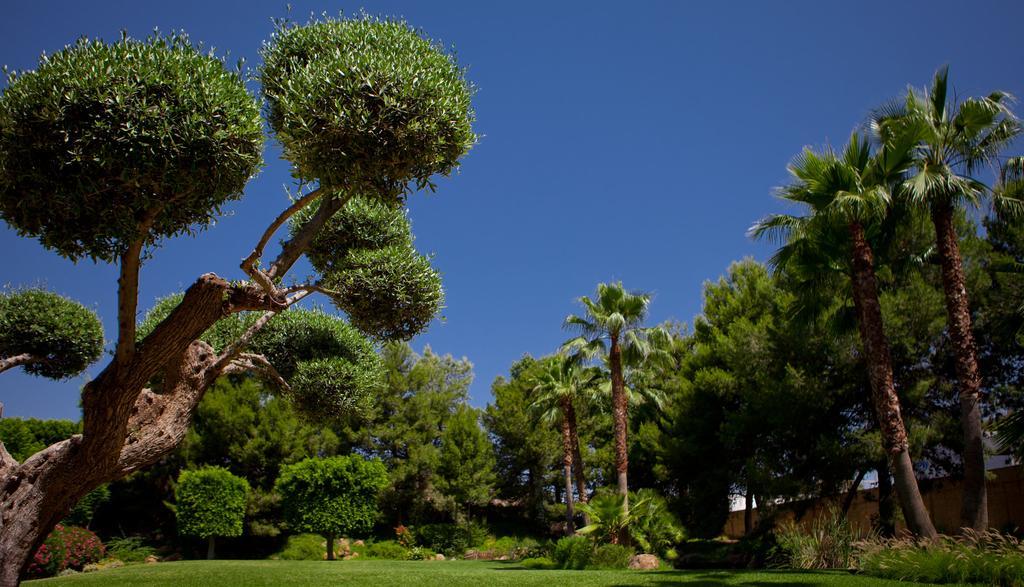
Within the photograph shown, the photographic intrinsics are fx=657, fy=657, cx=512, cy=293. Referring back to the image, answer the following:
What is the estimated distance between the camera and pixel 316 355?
1429 centimetres

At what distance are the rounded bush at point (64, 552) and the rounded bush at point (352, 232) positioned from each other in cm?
1048

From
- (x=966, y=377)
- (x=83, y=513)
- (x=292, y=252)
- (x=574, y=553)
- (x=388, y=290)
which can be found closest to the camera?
(x=292, y=252)

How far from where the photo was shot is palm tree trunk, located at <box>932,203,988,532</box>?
43.8 feet

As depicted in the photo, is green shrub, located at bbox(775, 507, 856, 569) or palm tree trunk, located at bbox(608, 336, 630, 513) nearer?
green shrub, located at bbox(775, 507, 856, 569)

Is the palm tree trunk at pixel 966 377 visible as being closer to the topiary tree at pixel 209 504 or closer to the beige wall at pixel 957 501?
the beige wall at pixel 957 501

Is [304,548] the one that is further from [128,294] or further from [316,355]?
[128,294]

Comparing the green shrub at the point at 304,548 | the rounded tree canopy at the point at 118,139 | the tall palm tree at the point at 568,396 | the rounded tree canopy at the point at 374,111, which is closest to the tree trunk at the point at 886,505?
the tall palm tree at the point at 568,396

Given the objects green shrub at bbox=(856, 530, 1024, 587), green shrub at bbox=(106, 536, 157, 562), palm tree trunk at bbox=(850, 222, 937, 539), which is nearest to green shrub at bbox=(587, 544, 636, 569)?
palm tree trunk at bbox=(850, 222, 937, 539)

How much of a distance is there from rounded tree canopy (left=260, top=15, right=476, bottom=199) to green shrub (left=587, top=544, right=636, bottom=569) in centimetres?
1442

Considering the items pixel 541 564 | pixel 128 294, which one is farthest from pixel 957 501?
pixel 128 294

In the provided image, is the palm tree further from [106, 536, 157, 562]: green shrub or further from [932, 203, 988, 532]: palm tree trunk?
[106, 536, 157, 562]: green shrub

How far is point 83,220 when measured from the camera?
8.28m

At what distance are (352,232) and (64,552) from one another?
542 inches

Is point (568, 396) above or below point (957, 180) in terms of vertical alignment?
below
